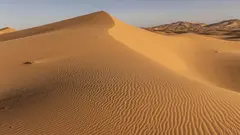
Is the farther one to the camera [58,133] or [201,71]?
[201,71]

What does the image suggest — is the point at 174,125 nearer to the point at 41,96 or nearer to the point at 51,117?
the point at 51,117

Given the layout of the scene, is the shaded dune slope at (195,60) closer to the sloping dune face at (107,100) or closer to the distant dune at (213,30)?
the sloping dune face at (107,100)

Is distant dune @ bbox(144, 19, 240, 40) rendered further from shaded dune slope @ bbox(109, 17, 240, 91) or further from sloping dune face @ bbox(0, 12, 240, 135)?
sloping dune face @ bbox(0, 12, 240, 135)

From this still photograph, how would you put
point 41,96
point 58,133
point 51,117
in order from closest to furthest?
1. point 58,133
2. point 51,117
3. point 41,96

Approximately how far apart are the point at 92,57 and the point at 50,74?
3.30 meters

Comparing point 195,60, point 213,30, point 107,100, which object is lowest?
point 213,30

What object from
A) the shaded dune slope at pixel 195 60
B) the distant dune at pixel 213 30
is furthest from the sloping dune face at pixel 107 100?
the distant dune at pixel 213 30

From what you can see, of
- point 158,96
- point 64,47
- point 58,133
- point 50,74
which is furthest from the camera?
point 64,47

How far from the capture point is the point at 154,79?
33.6 feet

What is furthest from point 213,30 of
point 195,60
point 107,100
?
point 107,100

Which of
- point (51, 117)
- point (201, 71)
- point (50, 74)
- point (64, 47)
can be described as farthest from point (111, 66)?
point (201, 71)

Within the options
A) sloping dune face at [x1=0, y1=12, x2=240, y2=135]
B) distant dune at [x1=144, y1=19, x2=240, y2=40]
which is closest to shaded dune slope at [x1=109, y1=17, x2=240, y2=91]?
sloping dune face at [x1=0, y1=12, x2=240, y2=135]

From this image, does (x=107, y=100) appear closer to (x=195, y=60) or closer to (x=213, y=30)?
(x=195, y=60)

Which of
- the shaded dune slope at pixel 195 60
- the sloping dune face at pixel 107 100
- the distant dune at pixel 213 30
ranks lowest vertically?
Answer: the distant dune at pixel 213 30
